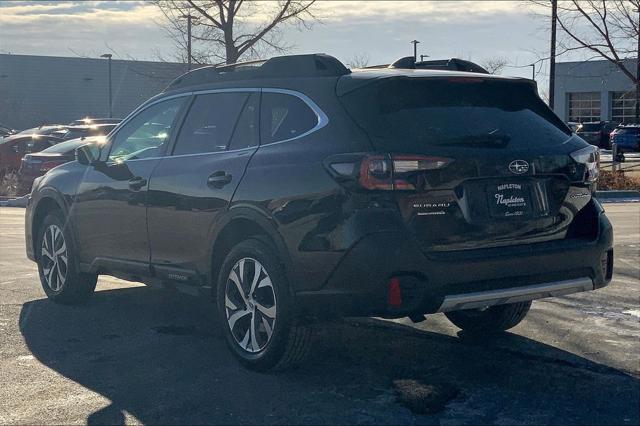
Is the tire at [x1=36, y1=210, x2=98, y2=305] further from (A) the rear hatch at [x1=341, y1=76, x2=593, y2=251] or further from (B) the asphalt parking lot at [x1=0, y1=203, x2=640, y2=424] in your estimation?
(A) the rear hatch at [x1=341, y1=76, x2=593, y2=251]

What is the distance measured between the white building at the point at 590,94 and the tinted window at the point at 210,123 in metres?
61.8

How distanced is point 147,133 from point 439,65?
7.23 feet

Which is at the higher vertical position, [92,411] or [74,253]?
[74,253]

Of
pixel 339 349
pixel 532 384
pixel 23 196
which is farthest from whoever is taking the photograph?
pixel 23 196

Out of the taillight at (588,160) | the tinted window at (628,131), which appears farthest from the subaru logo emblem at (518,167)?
the tinted window at (628,131)

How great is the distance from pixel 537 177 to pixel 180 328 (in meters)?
2.88

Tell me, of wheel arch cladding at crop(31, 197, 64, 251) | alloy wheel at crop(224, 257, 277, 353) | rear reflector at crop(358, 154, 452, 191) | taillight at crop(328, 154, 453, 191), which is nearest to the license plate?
taillight at crop(328, 154, 453, 191)

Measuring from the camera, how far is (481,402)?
16.0ft

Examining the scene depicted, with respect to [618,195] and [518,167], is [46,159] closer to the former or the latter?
[618,195]

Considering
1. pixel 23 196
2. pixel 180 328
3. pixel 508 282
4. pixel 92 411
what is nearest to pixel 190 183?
pixel 180 328

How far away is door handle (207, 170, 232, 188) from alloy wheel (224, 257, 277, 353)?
511mm

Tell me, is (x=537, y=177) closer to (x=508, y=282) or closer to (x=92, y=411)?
(x=508, y=282)

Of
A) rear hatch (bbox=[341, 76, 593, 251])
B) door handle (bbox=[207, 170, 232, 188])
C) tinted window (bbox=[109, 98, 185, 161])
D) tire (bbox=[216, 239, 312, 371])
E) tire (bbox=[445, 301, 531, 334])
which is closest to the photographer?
rear hatch (bbox=[341, 76, 593, 251])

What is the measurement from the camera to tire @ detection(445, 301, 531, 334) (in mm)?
6336
